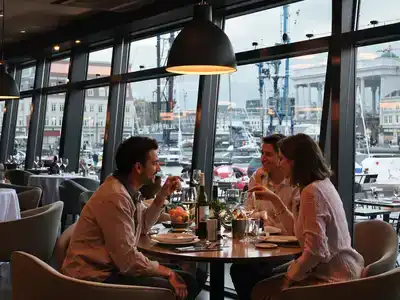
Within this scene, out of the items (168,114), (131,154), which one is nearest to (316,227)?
(131,154)

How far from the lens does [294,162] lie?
132 inches

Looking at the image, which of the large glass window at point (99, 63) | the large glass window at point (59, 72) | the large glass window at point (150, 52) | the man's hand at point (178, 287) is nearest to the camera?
the man's hand at point (178, 287)

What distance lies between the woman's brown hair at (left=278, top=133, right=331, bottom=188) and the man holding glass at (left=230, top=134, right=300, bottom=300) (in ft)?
1.76

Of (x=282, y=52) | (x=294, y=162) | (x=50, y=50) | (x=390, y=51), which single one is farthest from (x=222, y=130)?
(x=50, y=50)

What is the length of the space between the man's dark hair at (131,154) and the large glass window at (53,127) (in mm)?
8675

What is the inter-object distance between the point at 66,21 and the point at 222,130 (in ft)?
14.8

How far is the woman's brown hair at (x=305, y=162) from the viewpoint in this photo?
3.29m

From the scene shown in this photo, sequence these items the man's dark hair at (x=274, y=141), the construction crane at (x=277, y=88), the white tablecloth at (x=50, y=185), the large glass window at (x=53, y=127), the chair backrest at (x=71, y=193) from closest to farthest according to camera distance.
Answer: the man's dark hair at (x=274, y=141) < the construction crane at (x=277, y=88) < the chair backrest at (x=71, y=193) < the white tablecloth at (x=50, y=185) < the large glass window at (x=53, y=127)

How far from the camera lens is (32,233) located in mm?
5227

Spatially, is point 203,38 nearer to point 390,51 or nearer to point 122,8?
point 390,51

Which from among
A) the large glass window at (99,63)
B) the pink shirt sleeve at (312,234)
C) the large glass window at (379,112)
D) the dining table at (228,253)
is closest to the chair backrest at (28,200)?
the dining table at (228,253)

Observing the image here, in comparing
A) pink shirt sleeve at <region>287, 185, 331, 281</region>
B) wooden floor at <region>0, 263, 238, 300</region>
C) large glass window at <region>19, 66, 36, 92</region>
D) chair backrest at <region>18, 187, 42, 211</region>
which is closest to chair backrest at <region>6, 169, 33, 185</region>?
large glass window at <region>19, 66, 36, 92</region>

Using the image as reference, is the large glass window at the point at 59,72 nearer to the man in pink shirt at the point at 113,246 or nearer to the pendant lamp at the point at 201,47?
the pendant lamp at the point at 201,47

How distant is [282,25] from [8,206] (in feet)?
11.5
